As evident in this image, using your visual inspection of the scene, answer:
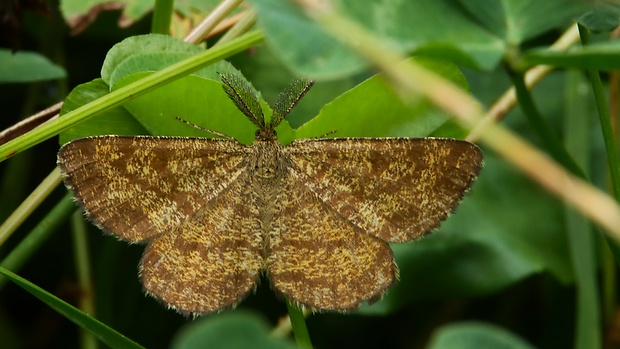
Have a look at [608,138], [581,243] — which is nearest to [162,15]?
[608,138]

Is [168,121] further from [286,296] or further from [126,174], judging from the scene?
[286,296]

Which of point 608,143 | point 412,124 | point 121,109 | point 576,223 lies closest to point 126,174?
point 121,109

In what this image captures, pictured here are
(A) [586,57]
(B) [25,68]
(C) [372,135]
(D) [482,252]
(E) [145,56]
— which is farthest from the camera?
(D) [482,252]

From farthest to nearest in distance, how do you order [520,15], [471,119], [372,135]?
[372,135] → [520,15] → [471,119]

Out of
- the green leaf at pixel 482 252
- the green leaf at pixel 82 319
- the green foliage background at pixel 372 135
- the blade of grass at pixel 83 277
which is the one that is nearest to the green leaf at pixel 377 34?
the green foliage background at pixel 372 135

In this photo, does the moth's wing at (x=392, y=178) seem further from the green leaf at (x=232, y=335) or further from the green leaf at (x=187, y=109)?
the green leaf at (x=232, y=335)

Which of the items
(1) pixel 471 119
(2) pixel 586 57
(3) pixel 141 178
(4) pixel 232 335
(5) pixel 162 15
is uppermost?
(5) pixel 162 15

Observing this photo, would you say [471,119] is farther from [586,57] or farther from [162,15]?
[162,15]
